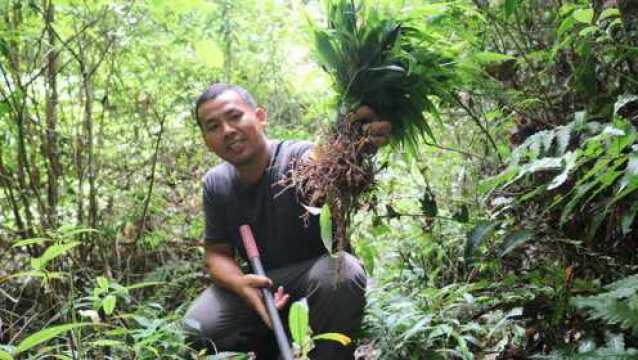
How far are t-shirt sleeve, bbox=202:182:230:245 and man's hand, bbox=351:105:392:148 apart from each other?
3.87ft

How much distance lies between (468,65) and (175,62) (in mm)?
3107

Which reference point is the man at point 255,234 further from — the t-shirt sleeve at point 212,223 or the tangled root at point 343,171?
the tangled root at point 343,171

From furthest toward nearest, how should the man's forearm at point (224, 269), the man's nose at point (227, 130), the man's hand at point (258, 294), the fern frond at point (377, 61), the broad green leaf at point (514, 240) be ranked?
the man's forearm at point (224, 269), the man's nose at point (227, 130), the man's hand at point (258, 294), the fern frond at point (377, 61), the broad green leaf at point (514, 240)

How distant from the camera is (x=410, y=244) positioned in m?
3.76

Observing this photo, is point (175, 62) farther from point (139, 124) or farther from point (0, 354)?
point (0, 354)

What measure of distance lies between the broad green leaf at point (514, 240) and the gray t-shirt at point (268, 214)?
105cm

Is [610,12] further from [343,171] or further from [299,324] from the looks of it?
[299,324]

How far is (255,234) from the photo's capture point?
313 centimetres

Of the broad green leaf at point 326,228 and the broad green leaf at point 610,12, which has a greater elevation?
the broad green leaf at point 610,12

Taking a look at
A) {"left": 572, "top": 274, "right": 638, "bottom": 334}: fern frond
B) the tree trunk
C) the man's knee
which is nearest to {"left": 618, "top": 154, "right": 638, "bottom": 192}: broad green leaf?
{"left": 572, "top": 274, "right": 638, "bottom": 334}: fern frond

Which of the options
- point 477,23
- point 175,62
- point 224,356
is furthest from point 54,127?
point 477,23

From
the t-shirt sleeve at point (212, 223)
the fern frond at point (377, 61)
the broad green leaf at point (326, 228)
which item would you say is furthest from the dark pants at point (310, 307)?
the fern frond at point (377, 61)

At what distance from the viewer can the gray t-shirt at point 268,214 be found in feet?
9.87

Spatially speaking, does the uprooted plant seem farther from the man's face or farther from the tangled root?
the man's face
